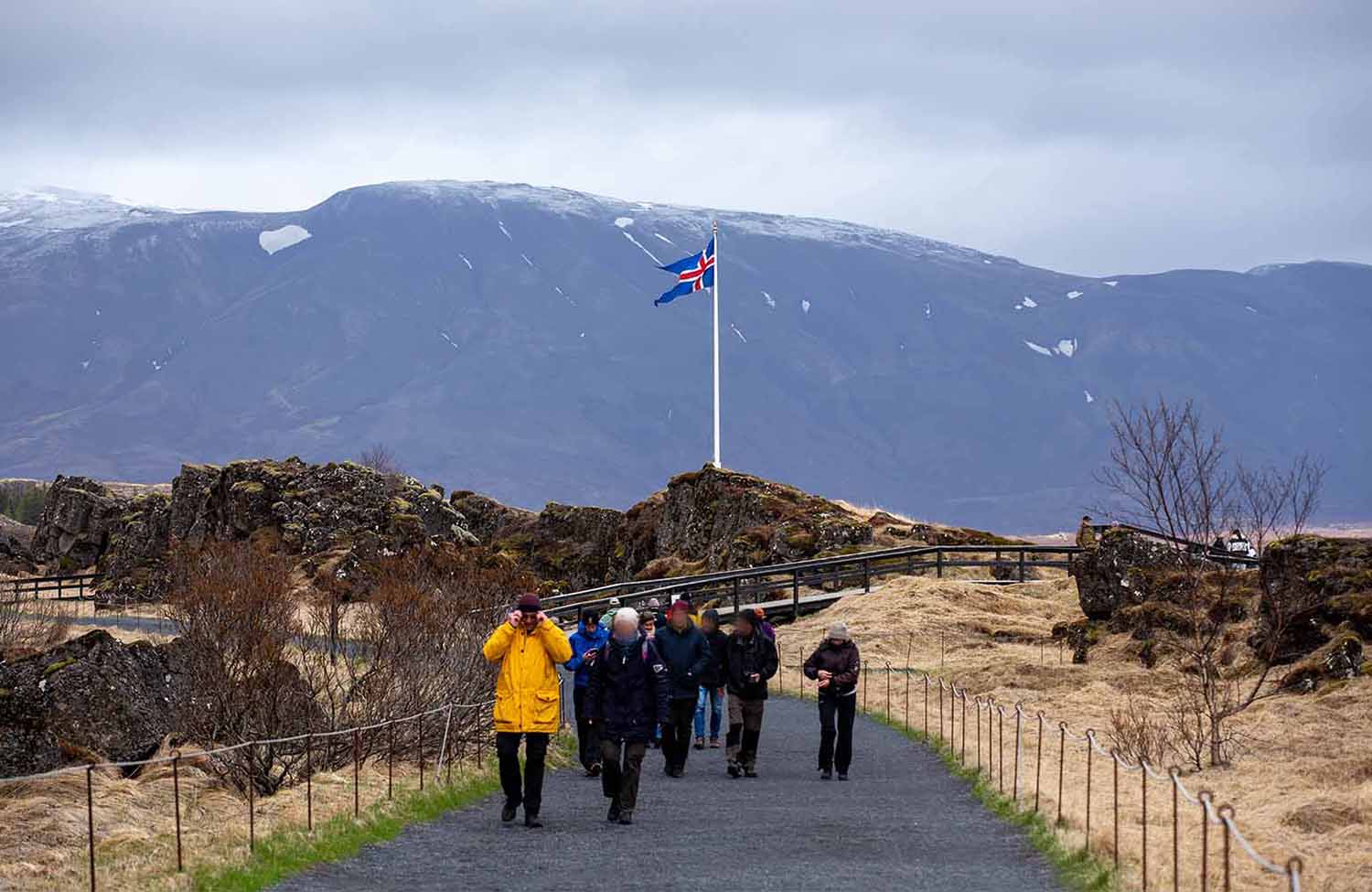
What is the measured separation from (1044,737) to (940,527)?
102 ft

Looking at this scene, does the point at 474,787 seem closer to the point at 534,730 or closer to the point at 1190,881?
the point at 534,730

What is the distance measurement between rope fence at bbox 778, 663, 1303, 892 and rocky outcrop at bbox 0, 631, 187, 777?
32.2 ft

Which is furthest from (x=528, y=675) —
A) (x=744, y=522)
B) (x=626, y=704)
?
(x=744, y=522)

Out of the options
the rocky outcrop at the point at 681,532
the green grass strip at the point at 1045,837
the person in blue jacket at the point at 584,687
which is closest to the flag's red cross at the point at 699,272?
the rocky outcrop at the point at 681,532

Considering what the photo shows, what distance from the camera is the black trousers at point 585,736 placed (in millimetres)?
21766

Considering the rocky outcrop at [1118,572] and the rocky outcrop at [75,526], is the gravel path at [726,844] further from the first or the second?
the rocky outcrop at [75,526]

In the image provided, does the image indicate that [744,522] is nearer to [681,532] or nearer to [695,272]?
[681,532]

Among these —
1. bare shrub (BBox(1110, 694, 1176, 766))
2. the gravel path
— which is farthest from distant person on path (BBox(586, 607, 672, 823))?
bare shrub (BBox(1110, 694, 1176, 766))

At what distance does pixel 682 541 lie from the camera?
58.1 m

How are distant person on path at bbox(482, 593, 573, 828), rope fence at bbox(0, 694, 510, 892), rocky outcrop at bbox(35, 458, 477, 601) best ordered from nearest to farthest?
distant person on path at bbox(482, 593, 573, 828) < rope fence at bbox(0, 694, 510, 892) < rocky outcrop at bbox(35, 458, 477, 601)

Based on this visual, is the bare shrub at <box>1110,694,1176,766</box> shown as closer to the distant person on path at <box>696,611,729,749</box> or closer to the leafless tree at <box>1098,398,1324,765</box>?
the leafless tree at <box>1098,398,1324,765</box>

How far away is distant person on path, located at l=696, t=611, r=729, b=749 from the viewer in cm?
2322

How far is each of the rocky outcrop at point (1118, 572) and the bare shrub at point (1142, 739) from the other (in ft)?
40.6

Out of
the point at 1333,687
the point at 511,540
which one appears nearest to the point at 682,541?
the point at 511,540
